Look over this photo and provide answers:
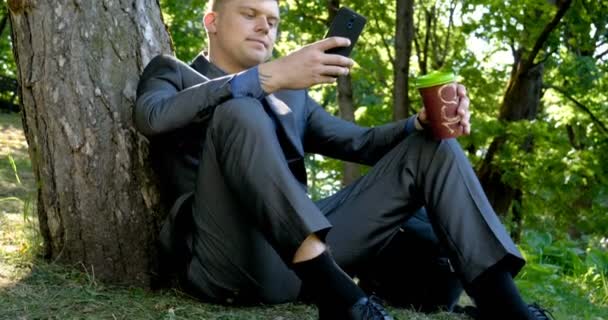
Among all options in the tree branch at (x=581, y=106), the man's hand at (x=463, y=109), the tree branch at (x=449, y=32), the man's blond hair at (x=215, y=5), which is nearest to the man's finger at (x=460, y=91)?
the man's hand at (x=463, y=109)

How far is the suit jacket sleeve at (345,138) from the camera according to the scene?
141 inches

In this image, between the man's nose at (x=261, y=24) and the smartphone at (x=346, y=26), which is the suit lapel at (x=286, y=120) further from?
the smartphone at (x=346, y=26)

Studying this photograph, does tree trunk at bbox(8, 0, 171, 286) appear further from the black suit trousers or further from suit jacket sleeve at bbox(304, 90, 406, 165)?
suit jacket sleeve at bbox(304, 90, 406, 165)

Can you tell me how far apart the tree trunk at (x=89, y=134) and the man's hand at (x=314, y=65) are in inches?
39.4

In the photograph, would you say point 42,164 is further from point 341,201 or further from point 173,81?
point 341,201

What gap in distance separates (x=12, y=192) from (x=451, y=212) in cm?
338

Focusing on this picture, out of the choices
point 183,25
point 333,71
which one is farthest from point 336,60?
point 183,25

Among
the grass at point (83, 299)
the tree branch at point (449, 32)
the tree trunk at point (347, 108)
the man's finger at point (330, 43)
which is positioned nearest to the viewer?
the man's finger at point (330, 43)

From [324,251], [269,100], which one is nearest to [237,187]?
[324,251]

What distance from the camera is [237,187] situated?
2.76 meters

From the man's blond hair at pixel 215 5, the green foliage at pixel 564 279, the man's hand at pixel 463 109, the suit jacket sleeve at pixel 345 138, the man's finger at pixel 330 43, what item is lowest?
the green foliage at pixel 564 279

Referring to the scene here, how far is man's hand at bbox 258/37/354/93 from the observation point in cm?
271

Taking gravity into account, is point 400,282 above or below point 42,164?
below

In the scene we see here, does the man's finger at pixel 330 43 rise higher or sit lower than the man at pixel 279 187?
higher
